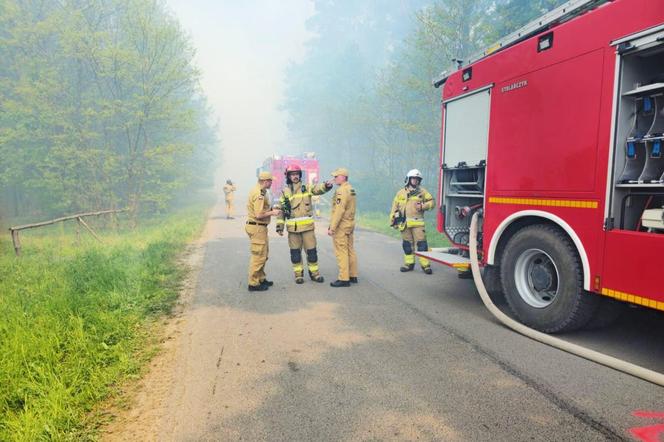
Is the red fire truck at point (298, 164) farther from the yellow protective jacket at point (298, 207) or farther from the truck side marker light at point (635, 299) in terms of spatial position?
the truck side marker light at point (635, 299)

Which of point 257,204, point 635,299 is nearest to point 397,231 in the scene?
point 257,204

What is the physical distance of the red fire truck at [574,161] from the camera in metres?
3.34

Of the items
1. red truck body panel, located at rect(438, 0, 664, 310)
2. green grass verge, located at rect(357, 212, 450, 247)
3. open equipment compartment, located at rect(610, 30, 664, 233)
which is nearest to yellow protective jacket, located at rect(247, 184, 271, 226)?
red truck body panel, located at rect(438, 0, 664, 310)

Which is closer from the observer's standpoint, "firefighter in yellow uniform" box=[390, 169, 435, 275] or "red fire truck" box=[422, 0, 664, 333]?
"red fire truck" box=[422, 0, 664, 333]

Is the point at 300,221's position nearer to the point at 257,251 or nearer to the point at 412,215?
the point at 257,251

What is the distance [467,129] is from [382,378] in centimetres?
358

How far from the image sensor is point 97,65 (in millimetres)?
15844

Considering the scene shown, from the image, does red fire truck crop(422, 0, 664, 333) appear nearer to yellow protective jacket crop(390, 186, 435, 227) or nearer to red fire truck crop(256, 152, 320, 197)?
yellow protective jacket crop(390, 186, 435, 227)

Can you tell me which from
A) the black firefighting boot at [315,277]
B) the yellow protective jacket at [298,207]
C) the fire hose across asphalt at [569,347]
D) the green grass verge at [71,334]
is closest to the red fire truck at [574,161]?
the fire hose across asphalt at [569,347]

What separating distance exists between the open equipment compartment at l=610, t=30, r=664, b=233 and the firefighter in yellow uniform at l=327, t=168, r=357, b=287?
140 inches

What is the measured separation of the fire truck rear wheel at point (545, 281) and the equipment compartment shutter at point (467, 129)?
1323 millimetres

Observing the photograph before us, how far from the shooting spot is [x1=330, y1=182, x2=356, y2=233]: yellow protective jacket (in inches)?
250

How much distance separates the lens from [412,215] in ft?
24.2

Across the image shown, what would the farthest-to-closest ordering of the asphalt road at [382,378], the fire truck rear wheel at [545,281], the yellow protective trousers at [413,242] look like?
the yellow protective trousers at [413,242], the fire truck rear wheel at [545,281], the asphalt road at [382,378]
